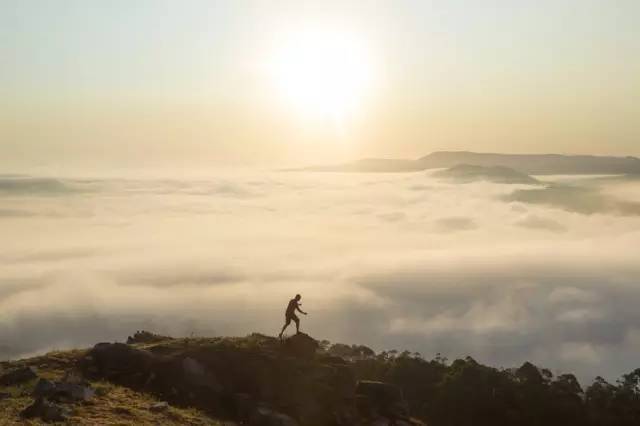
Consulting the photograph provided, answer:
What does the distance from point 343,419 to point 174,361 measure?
10355 mm

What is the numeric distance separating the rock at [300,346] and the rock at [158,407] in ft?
29.5

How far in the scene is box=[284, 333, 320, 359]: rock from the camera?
37469 millimetres

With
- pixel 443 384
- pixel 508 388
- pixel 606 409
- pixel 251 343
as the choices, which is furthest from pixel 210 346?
pixel 606 409

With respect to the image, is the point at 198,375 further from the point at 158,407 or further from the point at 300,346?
the point at 300,346

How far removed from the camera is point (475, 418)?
54.4 metres

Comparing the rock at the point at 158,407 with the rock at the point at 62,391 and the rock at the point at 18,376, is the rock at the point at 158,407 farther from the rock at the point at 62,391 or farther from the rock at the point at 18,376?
the rock at the point at 18,376

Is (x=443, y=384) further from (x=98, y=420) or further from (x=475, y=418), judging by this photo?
(x=98, y=420)

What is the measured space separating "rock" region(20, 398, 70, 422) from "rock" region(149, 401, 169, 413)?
4286 millimetres

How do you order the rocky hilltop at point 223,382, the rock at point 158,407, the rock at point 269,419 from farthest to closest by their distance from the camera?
the rock at point 269,419, the rocky hilltop at point 223,382, the rock at point 158,407

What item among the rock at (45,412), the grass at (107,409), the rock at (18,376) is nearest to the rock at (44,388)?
the grass at (107,409)

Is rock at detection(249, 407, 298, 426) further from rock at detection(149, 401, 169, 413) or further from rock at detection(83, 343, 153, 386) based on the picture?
rock at detection(83, 343, 153, 386)

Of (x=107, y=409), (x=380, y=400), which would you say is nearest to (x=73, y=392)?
(x=107, y=409)

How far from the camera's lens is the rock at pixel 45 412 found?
26.0 metres

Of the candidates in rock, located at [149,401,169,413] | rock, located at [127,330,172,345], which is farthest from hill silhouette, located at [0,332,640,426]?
rock, located at [127,330,172,345]
